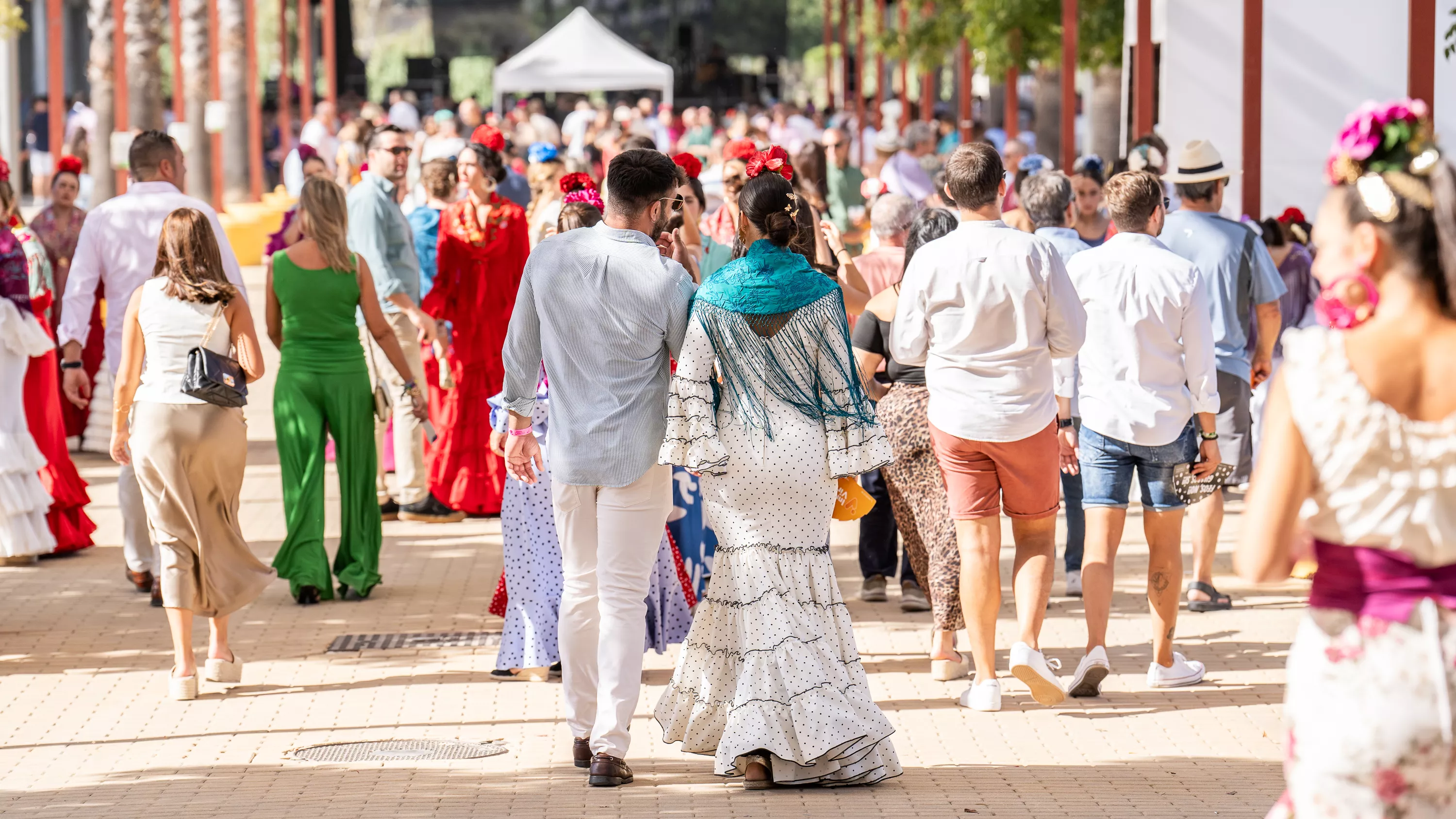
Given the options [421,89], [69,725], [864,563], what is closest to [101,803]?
[69,725]

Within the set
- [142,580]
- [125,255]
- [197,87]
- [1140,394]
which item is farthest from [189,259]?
[197,87]

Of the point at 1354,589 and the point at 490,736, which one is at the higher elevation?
the point at 1354,589

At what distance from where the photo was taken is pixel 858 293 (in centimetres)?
800

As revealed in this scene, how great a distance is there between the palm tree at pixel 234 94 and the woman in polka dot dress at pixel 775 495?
27.9m

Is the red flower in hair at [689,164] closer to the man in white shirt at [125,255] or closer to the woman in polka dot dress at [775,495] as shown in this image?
the man in white shirt at [125,255]

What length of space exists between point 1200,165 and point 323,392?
404 centimetres

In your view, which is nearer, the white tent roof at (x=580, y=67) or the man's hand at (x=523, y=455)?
the man's hand at (x=523, y=455)

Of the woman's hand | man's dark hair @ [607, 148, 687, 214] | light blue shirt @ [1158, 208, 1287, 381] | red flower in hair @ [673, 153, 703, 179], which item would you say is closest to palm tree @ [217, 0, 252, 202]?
red flower in hair @ [673, 153, 703, 179]

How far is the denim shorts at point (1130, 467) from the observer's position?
271 inches

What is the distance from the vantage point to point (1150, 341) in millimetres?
6809

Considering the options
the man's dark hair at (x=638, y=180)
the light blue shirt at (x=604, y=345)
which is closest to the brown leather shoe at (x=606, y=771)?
the light blue shirt at (x=604, y=345)

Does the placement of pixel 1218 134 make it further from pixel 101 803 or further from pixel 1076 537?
pixel 101 803

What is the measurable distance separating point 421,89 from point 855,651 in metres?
53.2

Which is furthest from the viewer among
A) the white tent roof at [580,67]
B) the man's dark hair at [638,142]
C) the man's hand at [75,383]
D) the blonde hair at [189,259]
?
the white tent roof at [580,67]
